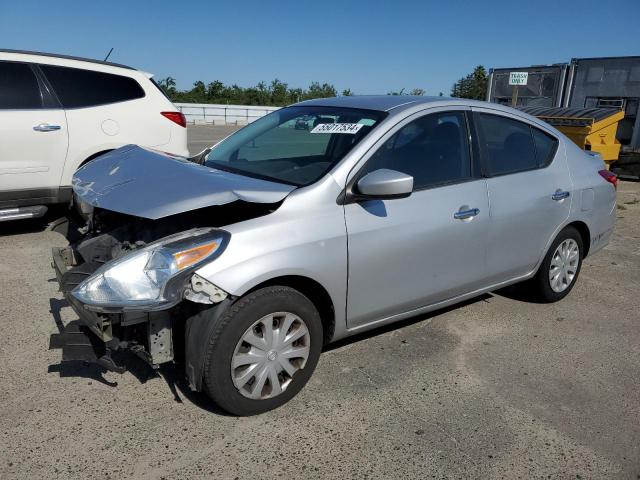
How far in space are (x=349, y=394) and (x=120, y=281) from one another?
1422 millimetres

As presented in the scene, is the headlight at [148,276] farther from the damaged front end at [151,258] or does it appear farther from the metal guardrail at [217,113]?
the metal guardrail at [217,113]

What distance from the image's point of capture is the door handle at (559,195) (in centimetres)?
411

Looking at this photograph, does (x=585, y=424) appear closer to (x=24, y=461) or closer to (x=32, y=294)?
(x=24, y=461)

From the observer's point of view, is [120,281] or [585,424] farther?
[585,424]

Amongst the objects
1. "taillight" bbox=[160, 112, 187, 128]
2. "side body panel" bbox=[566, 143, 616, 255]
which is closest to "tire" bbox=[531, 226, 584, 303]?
"side body panel" bbox=[566, 143, 616, 255]

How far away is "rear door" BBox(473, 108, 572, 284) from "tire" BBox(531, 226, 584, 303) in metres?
0.16

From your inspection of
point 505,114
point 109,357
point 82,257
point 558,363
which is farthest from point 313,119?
point 558,363

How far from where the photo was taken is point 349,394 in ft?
10.2

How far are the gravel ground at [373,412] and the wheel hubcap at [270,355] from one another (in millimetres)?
183

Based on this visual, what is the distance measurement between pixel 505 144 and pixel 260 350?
239 centimetres

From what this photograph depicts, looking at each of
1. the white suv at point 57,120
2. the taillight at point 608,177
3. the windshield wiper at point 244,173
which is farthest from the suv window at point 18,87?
the taillight at point 608,177

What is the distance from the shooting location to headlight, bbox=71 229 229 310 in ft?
7.98

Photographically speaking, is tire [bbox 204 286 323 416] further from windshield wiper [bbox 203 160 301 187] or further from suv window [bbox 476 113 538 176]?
suv window [bbox 476 113 538 176]

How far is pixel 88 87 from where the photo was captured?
231 inches
